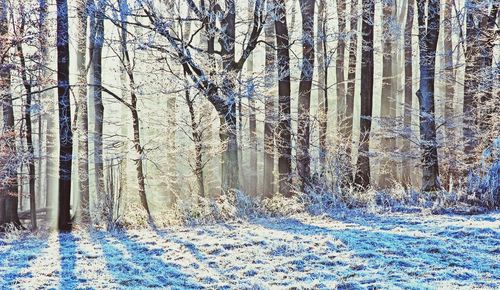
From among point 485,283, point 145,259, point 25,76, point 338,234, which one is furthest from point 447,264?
point 25,76

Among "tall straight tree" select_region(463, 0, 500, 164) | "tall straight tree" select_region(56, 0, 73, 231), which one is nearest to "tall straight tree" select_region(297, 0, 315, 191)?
"tall straight tree" select_region(463, 0, 500, 164)

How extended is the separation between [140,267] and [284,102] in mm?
7620

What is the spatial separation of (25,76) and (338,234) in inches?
411

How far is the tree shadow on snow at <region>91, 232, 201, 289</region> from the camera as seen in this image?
3.84m

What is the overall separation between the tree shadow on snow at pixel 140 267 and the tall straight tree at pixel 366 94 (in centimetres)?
720

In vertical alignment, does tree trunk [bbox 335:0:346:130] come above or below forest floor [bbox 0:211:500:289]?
above

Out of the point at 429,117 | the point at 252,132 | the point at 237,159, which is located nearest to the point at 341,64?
the point at 252,132

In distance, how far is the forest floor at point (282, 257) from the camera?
3648 mm

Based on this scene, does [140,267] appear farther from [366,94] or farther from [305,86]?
[366,94]

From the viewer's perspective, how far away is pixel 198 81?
9.47 metres

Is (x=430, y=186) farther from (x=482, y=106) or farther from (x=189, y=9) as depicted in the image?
(x=189, y=9)

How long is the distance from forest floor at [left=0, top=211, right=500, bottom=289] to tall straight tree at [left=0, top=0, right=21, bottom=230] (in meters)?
5.39

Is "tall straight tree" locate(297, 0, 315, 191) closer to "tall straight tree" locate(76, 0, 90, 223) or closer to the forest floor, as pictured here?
the forest floor

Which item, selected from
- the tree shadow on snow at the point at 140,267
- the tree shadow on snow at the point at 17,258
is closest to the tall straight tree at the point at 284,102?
the tree shadow on snow at the point at 140,267
